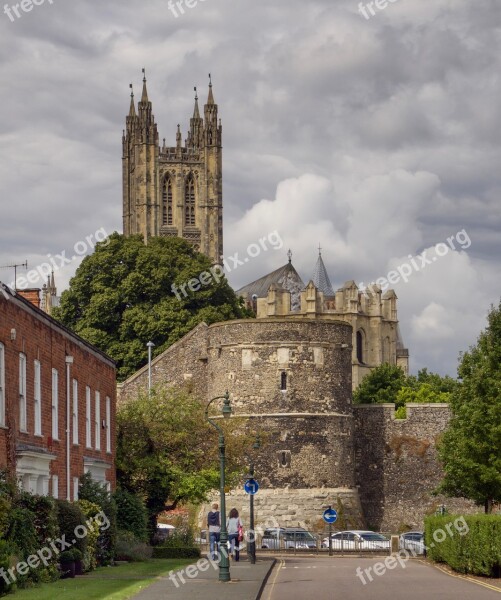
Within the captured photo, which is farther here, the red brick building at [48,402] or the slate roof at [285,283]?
the slate roof at [285,283]

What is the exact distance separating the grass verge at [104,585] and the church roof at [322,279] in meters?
134

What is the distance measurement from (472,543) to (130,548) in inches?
430

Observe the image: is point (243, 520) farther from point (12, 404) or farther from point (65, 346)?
point (12, 404)

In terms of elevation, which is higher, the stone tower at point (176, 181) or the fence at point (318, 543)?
the stone tower at point (176, 181)

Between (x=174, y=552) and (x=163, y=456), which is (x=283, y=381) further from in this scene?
(x=174, y=552)

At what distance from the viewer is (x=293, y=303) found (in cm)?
16162

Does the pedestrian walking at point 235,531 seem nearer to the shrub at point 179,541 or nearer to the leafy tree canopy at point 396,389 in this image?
the shrub at point 179,541

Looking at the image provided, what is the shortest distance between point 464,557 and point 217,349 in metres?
33.2

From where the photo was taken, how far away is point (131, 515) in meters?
44.3

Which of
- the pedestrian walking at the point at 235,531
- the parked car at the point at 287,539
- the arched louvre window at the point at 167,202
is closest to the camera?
the pedestrian walking at the point at 235,531

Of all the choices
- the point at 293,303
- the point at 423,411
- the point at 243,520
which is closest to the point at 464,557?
the point at 243,520

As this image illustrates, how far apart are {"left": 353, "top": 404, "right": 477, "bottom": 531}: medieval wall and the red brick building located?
3014 cm

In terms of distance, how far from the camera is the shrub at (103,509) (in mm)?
36750

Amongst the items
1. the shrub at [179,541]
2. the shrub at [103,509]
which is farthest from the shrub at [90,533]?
the shrub at [179,541]
